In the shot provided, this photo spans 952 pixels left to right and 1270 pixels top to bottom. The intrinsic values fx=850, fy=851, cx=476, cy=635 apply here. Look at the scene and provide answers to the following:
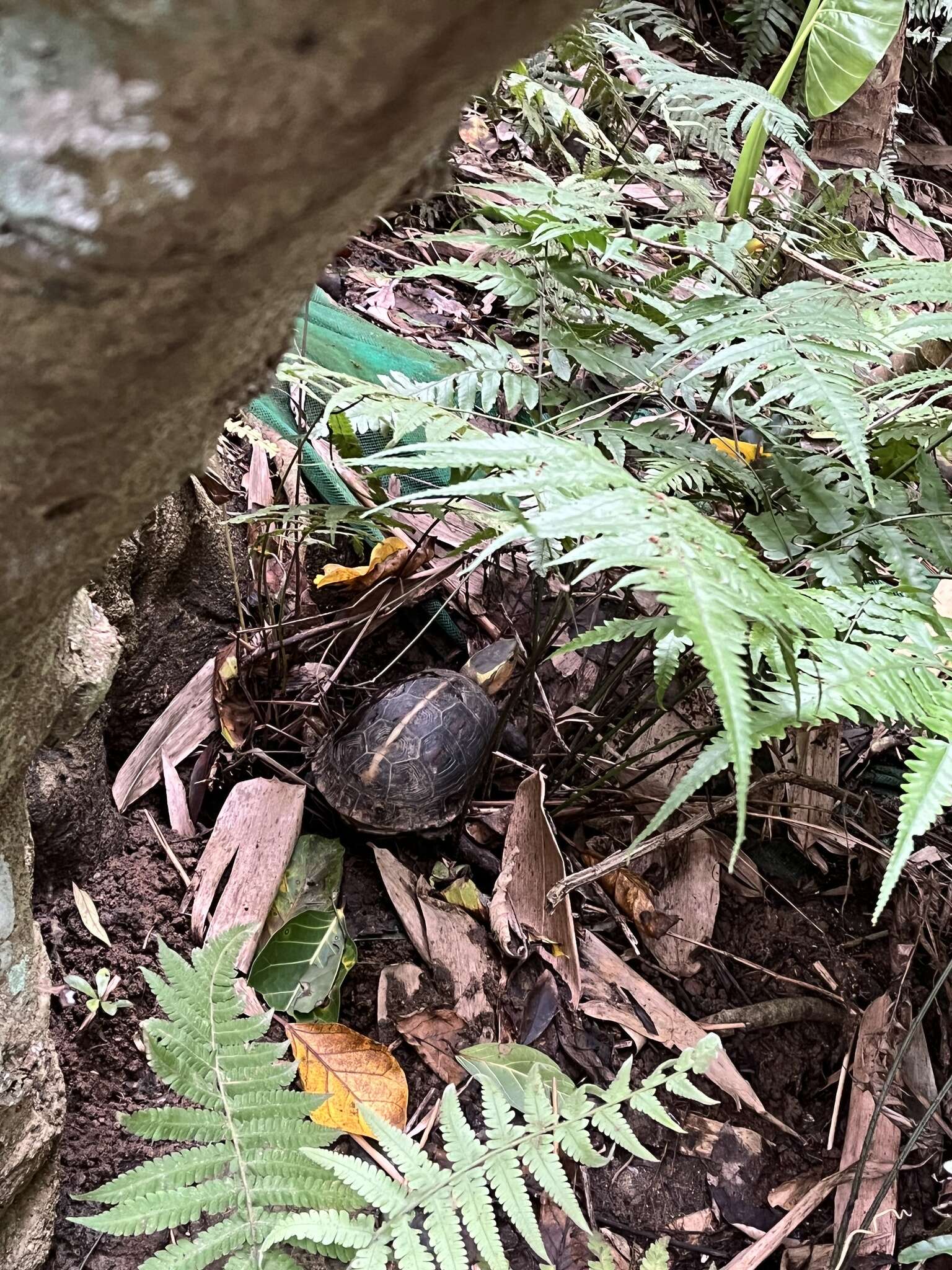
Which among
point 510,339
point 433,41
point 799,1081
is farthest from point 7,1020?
point 510,339

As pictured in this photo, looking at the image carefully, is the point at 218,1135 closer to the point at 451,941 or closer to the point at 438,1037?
the point at 438,1037

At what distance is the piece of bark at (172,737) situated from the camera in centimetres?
178

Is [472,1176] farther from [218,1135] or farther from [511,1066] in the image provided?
[511,1066]

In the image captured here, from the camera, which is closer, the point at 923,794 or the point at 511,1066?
the point at 923,794

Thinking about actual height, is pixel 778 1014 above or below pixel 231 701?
below

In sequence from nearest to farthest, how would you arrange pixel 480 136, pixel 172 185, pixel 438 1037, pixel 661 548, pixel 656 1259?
pixel 172 185 < pixel 661 548 < pixel 656 1259 < pixel 438 1037 < pixel 480 136

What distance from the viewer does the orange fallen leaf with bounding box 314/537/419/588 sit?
2.07 metres

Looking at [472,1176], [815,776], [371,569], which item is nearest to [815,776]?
[815,776]

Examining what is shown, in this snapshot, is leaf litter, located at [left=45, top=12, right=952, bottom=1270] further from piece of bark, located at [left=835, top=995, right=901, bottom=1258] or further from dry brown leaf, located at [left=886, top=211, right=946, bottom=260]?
dry brown leaf, located at [left=886, top=211, right=946, bottom=260]

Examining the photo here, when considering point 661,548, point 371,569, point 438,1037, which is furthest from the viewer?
point 371,569

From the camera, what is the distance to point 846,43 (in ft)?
7.56

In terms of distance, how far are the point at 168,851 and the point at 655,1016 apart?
1.07m

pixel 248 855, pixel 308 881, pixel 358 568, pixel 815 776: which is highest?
pixel 358 568

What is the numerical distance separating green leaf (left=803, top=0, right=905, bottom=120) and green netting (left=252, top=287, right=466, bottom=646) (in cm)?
130
